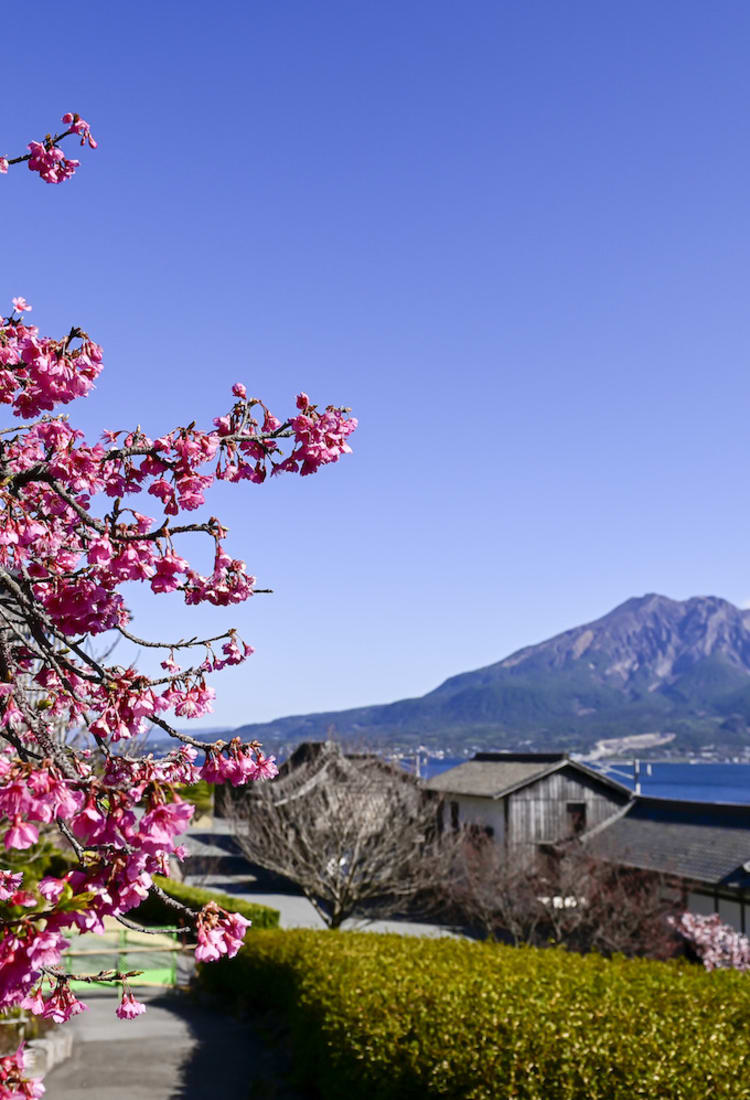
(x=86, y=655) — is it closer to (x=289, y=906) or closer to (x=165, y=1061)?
(x=165, y=1061)

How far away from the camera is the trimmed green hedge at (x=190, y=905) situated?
75.7ft

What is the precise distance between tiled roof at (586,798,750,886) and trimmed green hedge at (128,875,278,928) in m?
10.5

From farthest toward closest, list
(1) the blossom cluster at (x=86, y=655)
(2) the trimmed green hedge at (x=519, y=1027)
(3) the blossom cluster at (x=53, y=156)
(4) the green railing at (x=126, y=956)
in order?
(4) the green railing at (x=126, y=956) → (2) the trimmed green hedge at (x=519, y=1027) → (3) the blossom cluster at (x=53, y=156) → (1) the blossom cluster at (x=86, y=655)

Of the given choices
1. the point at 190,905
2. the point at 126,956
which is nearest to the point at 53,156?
the point at 126,956

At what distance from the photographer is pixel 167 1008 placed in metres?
18.8

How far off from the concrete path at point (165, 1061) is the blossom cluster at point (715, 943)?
975 centimetres

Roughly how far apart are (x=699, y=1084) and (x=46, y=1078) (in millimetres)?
9602

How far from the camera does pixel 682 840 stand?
93.1 ft

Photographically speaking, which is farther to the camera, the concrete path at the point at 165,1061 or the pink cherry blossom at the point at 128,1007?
the concrete path at the point at 165,1061

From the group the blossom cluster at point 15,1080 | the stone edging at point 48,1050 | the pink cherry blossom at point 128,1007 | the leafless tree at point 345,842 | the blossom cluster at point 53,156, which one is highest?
the blossom cluster at point 53,156

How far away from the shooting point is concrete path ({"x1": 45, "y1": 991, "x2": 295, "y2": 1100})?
1277cm

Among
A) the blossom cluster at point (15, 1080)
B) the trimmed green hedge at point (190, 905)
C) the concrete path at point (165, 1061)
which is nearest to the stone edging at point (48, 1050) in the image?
the concrete path at point (165, 1061)

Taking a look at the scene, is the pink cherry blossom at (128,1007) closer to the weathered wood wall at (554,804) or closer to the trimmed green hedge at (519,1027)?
the trimmed green hedge at (519,1027)

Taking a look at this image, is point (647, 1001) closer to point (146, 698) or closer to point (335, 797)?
point (146, 698)
